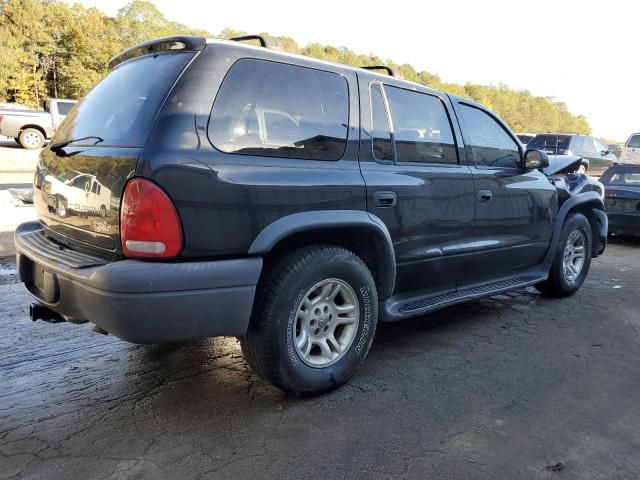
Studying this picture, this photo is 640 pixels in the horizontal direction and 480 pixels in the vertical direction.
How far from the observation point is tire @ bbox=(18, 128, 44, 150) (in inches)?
737

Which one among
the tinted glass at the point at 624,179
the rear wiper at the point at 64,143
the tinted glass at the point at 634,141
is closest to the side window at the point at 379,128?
the rear wiper at the point at 64,143

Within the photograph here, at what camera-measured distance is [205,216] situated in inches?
102

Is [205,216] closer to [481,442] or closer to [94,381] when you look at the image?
[94,381]

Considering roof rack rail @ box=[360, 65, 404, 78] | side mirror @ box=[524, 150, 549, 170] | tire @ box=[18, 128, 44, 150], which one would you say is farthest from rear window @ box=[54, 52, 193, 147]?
tire @ box=[18, 128, 44, 150]

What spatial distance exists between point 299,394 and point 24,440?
1.37 m

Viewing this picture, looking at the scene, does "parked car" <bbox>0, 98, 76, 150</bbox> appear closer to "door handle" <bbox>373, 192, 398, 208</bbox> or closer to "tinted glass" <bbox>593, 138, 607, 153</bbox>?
"tinted glass" <bbox>593, 138, 607, 153</bbox>

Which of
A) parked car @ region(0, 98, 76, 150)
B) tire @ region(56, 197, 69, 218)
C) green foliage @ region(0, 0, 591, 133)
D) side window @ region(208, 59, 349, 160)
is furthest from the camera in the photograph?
green foliage @ region(0, 0, 591, 133)

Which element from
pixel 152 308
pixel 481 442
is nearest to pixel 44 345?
pixel 152 308

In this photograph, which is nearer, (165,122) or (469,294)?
(165,122)

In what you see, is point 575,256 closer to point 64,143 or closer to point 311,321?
point 311,321

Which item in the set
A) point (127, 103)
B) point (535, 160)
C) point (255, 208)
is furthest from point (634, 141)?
point (127, 103)

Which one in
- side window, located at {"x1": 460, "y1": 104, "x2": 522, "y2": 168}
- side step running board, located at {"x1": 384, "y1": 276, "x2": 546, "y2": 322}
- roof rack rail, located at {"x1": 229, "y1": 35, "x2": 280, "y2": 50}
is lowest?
side step running board, located at {"x1": 384, "y1": 276, "x2": 546, "y2": 322}

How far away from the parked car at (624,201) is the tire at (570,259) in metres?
3.86

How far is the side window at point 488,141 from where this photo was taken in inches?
166
